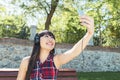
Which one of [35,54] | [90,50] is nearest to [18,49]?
[90,50]

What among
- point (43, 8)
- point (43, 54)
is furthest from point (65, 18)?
point (43, 54)

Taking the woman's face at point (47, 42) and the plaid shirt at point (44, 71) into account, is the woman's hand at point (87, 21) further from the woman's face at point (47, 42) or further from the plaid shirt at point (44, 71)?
the plaid shirt at point (44, 71)

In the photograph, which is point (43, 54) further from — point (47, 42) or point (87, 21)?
point (87, 21)

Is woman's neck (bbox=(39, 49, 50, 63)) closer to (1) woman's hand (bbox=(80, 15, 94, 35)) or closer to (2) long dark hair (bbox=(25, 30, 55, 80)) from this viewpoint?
(2) long dark hair (bbox=(25, 30, 55, 80))

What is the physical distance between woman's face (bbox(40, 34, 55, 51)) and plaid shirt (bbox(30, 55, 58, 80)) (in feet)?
0.38

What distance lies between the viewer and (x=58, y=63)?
308 cm

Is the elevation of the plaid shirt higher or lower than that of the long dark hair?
lower

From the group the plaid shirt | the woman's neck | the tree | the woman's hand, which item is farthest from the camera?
the tree

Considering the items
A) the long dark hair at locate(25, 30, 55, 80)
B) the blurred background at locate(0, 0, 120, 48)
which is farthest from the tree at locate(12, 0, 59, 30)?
the long dark hair at locate(25, 30, 55, 80)

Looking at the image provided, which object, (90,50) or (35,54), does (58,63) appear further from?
(90,50)

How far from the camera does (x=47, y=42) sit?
308 cm

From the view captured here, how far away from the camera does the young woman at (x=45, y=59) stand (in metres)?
2.99

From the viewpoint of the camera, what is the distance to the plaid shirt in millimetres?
2977

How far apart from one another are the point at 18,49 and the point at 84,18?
366 inches
